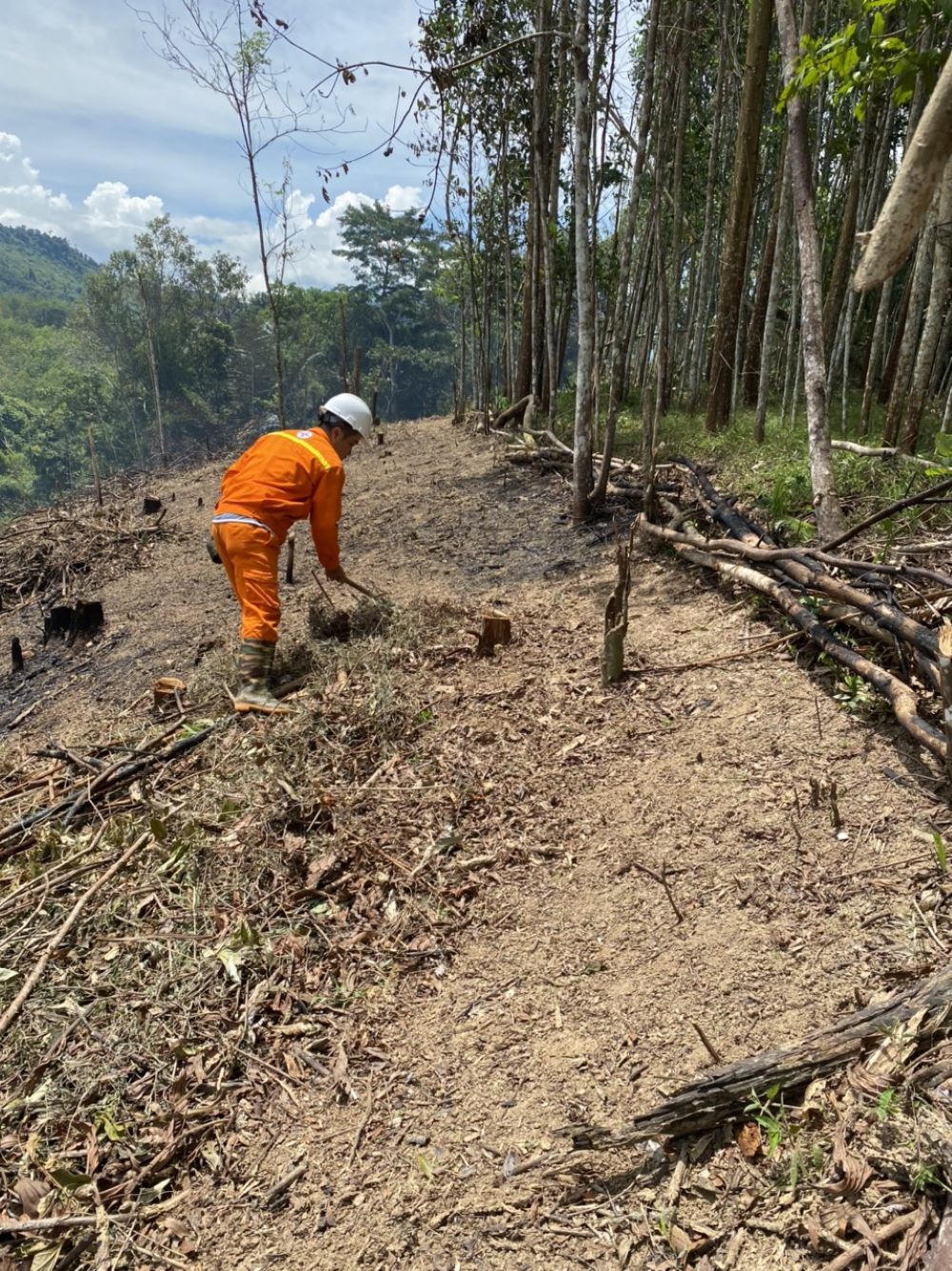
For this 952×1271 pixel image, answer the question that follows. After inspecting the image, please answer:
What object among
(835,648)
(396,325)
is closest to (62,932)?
(835,648)

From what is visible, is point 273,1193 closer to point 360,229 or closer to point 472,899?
point 472,899

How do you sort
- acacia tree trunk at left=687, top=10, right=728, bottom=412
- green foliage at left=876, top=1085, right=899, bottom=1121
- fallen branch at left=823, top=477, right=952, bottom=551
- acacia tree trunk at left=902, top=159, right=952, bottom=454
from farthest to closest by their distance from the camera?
acacia tree trunk at left=687, top=10, right=728, bottom=412 → acacia tree trunk at left=902, top=159, right=952, bottom=454 → fallen branch at left=823, top=477, right=952, bottom=551 → green foliage at left=876, top=1085, right=899, bottom=1121

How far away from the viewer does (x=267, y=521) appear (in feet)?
13.9

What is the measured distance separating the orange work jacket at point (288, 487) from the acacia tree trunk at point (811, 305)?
2.83 m

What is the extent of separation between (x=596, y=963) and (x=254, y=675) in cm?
257

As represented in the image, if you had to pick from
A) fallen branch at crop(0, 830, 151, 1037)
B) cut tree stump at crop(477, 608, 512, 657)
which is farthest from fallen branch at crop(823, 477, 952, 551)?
fallen branch at crop(0, 830, 151, 1037)

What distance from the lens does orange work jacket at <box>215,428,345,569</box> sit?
13.8ft

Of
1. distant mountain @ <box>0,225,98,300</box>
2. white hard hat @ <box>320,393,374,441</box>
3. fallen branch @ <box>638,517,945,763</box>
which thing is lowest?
fallen branch @ <box>638,517,945,763</box>

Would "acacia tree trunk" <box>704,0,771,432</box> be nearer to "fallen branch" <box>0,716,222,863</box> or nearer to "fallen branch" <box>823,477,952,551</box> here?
"fallen branch" <box>823,477,952,551</box>

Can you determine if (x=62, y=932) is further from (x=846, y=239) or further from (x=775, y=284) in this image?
(x=846, y=239)

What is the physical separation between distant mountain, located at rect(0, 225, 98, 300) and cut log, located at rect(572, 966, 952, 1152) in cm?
13710

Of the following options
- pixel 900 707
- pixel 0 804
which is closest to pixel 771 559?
pixel 900 707

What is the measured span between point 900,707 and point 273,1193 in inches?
104

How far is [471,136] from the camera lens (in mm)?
12383
